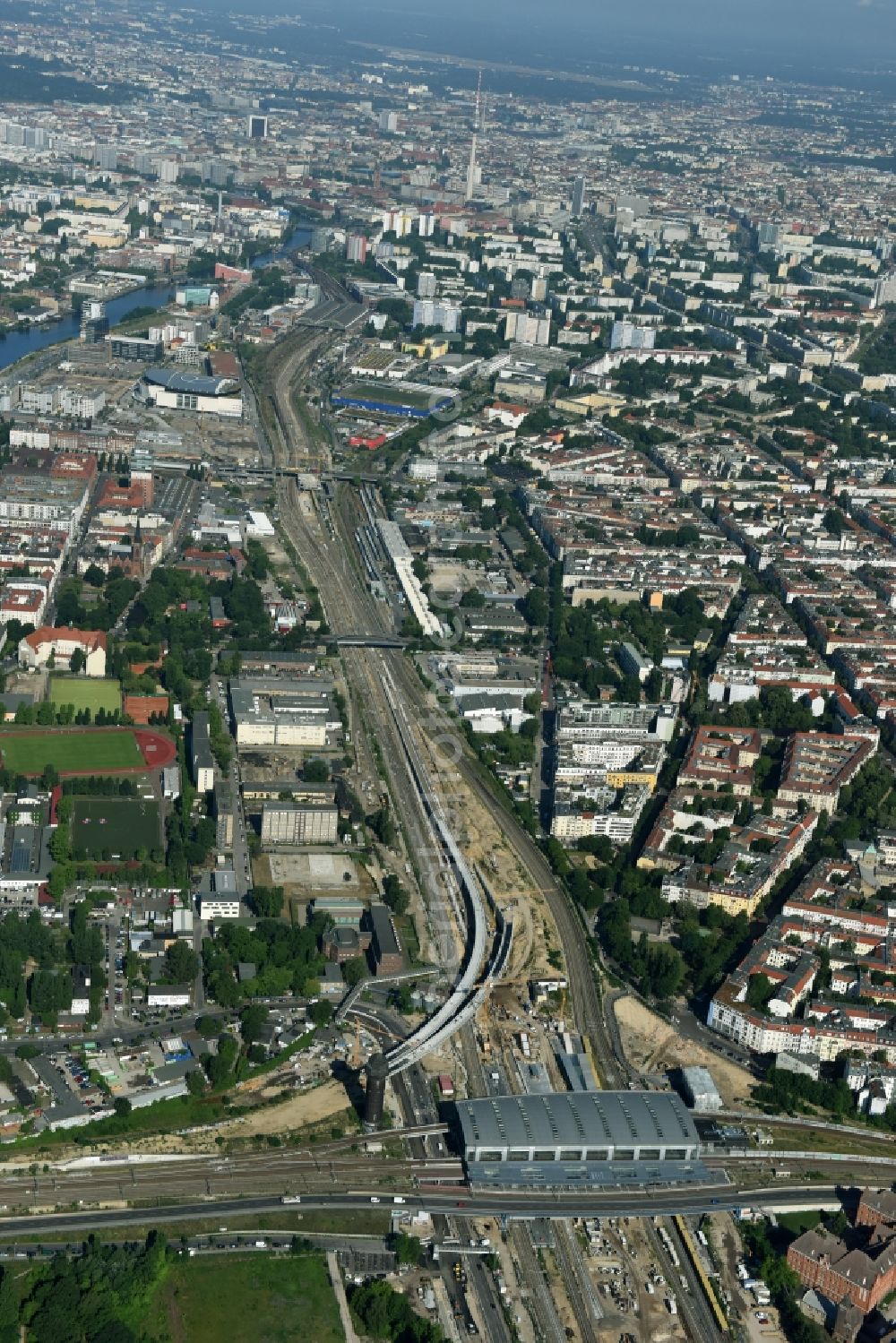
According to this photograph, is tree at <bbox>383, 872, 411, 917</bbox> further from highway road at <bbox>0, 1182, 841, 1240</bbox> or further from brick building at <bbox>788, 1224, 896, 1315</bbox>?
brick building at <bbox>788, 1224, 896, 1315</bbox>

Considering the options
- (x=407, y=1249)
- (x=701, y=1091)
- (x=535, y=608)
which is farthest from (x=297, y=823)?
(x=535, y=608)

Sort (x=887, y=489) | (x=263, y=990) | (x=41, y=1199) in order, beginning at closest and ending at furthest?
(x=41, y=1199), (x=263, y=990), (x=887, y=489)

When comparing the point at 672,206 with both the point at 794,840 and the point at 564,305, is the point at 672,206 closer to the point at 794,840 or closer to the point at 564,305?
the point at 564,305

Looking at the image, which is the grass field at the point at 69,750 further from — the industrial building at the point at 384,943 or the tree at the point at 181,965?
the tree at the point at 181,965

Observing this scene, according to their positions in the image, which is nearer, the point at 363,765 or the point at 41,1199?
the point at 41,1199

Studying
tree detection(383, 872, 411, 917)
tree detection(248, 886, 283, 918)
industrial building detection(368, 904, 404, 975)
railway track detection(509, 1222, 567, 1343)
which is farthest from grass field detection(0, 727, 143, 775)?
railway track detection(509, 1222, 567, 1343)

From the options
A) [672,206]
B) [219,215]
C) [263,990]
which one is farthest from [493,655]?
[672,206]

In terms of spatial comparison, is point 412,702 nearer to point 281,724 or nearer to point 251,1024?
point 281,724
